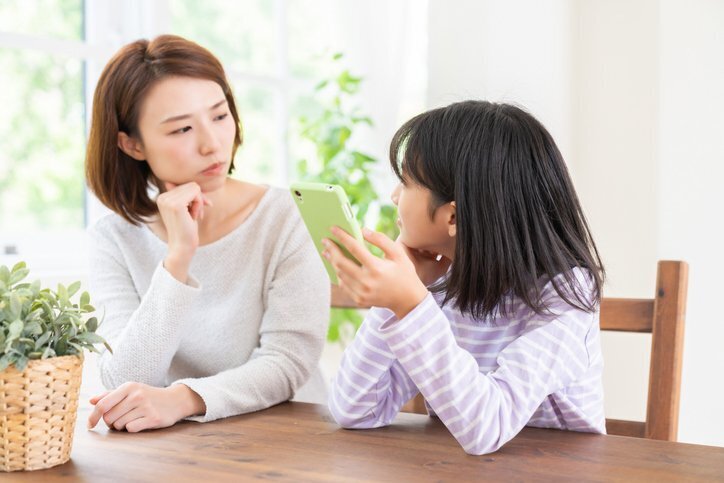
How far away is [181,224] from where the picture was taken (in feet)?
4.66

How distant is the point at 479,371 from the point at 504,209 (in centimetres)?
22

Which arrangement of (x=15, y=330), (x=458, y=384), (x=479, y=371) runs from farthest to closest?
(x=479, y=371) < (x=458, y=384) < (x=15, y=330)

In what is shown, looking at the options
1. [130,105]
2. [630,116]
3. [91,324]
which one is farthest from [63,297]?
[630,116]

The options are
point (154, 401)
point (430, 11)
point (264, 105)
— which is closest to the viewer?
point (154, 401)

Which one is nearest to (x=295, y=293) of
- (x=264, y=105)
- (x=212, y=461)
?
(x=212, y=461)

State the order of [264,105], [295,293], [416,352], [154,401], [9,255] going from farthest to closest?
[264,105]
[9,255]
[295,293]
[154,401]
[416,352]

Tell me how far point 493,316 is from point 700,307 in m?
1.32

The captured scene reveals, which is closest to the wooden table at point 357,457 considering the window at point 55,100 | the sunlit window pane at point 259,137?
the window at point 55,100

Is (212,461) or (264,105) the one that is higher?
(264,105)

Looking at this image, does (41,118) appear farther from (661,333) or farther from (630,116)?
(661,333)

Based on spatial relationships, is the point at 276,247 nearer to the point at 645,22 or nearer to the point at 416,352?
the point at 416,352

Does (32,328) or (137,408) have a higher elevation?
(32,328)

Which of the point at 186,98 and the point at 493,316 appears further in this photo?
the point at 186,98

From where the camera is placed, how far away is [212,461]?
0.99 meters
